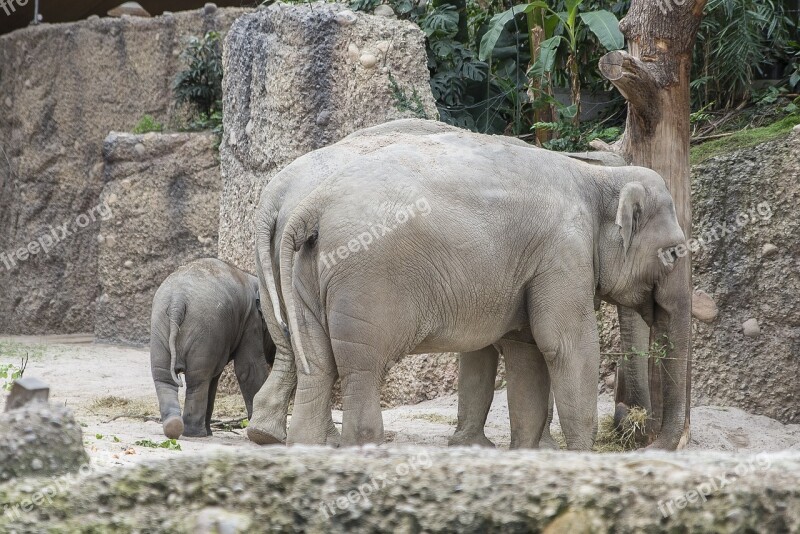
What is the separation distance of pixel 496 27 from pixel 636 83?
10.3ft

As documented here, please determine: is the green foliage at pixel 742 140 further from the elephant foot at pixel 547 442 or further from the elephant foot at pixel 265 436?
the elephant foot at pixel 265 436

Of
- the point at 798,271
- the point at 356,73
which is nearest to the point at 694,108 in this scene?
the point at 798,271

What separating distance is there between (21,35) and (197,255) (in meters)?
3.80

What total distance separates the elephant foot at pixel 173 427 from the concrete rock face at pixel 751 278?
12.2 feet

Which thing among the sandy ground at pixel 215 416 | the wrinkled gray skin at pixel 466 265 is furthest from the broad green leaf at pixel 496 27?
the wrinkled gray skin at pixel 466 265

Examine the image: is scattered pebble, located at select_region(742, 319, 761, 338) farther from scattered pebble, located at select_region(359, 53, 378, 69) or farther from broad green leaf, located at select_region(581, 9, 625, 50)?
scattered pebble, located at select_region(359, 53, 378, 69)

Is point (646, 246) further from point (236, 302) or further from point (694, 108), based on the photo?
point (694, 108)

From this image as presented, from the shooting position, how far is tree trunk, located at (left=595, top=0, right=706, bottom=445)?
7.25 meters

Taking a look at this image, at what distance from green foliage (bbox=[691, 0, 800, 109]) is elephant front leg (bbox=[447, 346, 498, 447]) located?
3.71 meters

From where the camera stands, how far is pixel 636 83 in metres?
7.17

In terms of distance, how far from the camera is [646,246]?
6.68m

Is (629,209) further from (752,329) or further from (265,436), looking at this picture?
(265,436)
